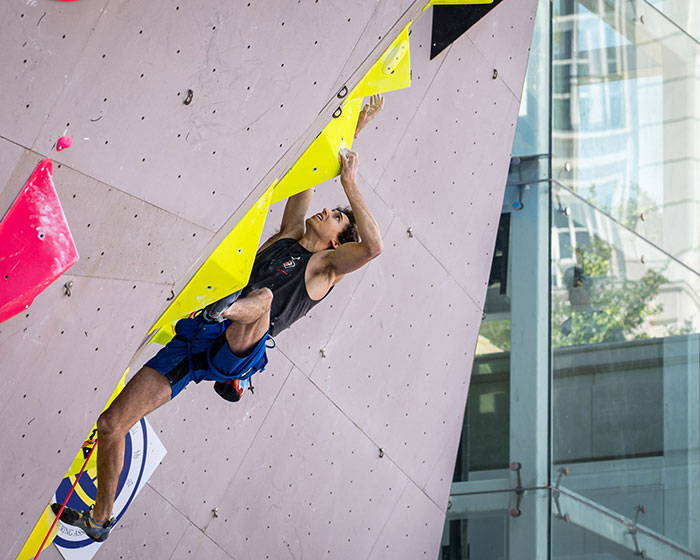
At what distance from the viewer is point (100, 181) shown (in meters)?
3.94

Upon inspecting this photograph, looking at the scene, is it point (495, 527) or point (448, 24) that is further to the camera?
point (495, 527)

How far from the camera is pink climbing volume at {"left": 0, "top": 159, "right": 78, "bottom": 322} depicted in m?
3.72

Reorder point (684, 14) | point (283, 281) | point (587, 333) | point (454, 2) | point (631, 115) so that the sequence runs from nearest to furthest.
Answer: point (283, 281) < point (454, 2) < point (587, 333) < point (631, 115) < point (684, 14)

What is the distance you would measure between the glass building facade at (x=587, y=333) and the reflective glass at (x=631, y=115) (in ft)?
0.05

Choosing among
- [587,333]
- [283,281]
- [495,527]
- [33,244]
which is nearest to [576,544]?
[495,527]

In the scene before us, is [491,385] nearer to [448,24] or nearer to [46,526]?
[448,24]

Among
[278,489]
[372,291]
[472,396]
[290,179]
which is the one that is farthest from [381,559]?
[290,179]

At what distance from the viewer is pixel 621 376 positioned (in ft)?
30.8

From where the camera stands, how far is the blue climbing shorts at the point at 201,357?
504 centimetres

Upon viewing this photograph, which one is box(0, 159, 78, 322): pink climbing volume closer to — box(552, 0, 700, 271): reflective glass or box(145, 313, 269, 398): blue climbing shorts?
box(145, 313, 269, 398): blue climbing shorts

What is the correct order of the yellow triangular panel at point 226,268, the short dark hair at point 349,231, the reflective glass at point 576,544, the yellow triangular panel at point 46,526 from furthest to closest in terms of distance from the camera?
the reflective glass at point 576,544 → the short dark hair at point 349,231 → the yellow triangular panel at point 46,526 → the yellow triangular panel at point 226,268

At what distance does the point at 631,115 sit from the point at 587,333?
1.82m

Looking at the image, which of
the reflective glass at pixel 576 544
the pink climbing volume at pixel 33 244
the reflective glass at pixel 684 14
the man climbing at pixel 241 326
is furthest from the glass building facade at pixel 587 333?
the pink climbing volume at pixel 33 244

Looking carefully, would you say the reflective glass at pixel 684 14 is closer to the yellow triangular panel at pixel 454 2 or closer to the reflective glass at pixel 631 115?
the reflective glass at pixel 631 115
